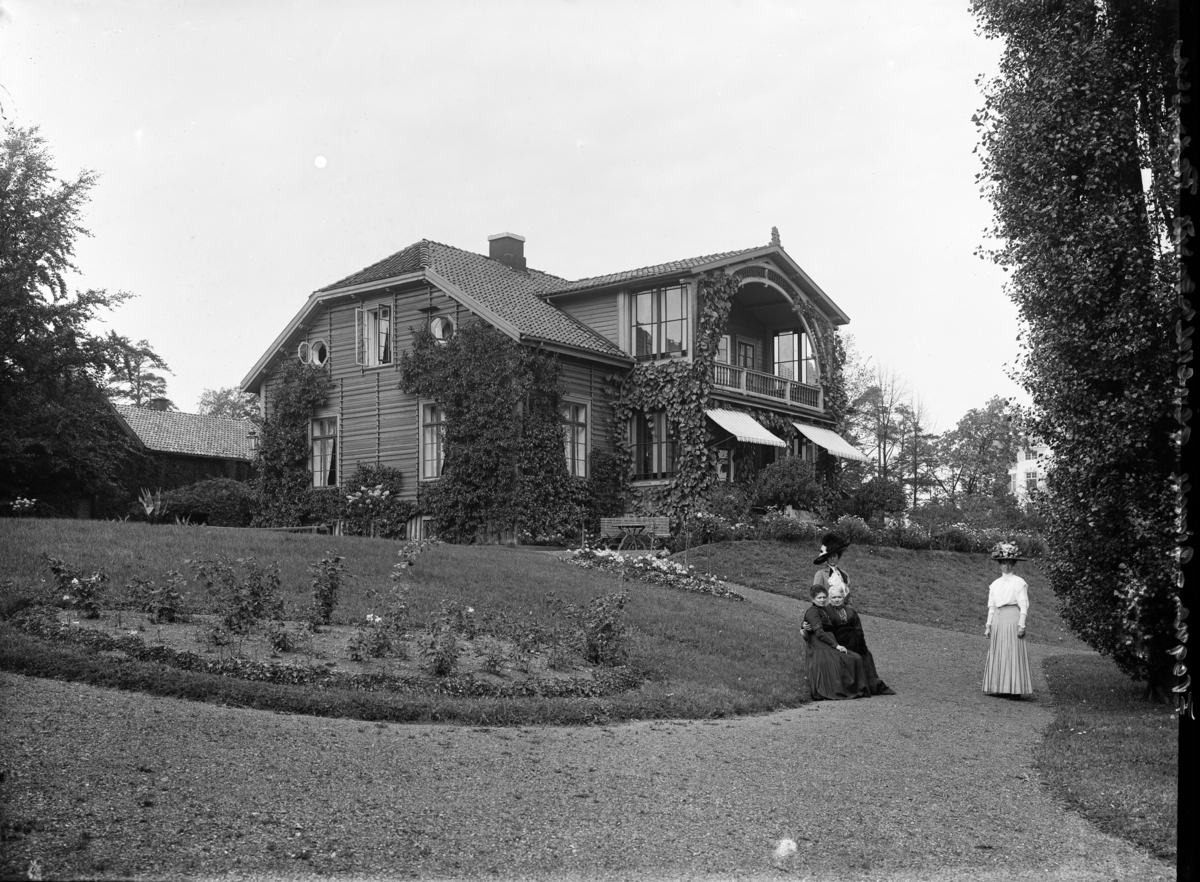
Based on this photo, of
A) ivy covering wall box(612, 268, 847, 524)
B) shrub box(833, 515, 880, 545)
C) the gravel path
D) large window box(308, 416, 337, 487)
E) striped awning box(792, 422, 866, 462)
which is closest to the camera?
the gravel path

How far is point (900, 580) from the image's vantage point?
21.4 m

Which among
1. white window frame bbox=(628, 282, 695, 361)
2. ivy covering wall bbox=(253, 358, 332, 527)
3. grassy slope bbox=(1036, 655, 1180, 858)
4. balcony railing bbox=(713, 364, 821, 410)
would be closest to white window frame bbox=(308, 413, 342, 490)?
ivy covering wall bbox=(253, 358, 332, 527)

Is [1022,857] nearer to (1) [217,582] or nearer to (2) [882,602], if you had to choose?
(1) [217,582]

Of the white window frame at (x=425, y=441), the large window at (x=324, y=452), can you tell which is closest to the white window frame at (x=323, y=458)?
the large window at (x=324, y=452)

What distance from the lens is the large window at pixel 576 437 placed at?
85.3 feet

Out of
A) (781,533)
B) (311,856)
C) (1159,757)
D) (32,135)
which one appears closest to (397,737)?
(311,856)

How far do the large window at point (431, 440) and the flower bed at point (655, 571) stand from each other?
720 cm

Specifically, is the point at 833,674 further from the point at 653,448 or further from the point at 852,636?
the point at 653,448

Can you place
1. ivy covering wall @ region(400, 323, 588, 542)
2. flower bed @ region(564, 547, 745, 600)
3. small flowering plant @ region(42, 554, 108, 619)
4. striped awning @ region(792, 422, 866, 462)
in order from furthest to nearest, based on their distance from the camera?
1. striped awning @ region(792, 422, 866, 462)
2. ivy covering wall @ region(400, 323, 588, 542)
3. flower bed @ region(564, 547, 745, 600)
4. small flowering plant @ region(42, 554, 108, 619)

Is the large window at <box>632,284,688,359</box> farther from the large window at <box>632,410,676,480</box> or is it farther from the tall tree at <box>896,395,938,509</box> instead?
the tall tree at <box>896,395,938,509</box>

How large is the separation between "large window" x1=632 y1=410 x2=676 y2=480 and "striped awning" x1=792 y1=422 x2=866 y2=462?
4791mm

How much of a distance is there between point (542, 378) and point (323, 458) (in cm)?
671

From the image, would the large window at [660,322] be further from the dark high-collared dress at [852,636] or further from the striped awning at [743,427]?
the dark high-collared dress at [852,636]

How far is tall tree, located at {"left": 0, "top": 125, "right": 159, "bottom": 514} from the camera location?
2786 centimetres
